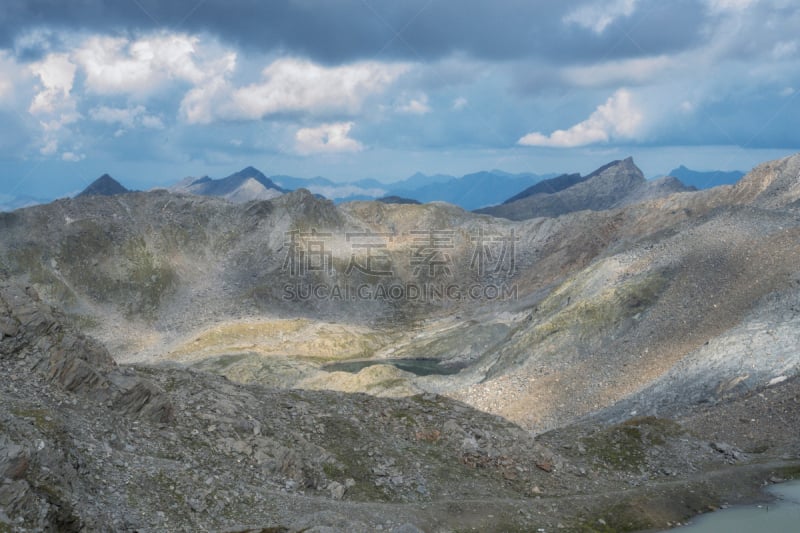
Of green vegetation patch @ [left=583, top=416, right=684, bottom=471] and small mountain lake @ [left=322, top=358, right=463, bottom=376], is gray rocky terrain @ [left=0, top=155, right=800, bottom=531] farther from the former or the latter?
small mountain lake @ [left=322, top=358, right=463, bottom=376]

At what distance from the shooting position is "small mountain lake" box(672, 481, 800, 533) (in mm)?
31000

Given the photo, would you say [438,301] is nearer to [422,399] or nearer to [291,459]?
[422,399]

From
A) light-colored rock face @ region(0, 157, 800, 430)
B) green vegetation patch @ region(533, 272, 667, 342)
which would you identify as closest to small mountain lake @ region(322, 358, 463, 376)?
light-colored rock face @ region(0, 157, 800, 430)

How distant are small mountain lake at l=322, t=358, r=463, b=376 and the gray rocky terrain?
1687 mm

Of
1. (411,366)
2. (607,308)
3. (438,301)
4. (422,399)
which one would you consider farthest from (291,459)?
(438,301)

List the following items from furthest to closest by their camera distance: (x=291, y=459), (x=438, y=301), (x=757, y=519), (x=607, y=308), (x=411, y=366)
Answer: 1. (x=438, y=301)
2. (x=411, y=366)
3. (x=607, y=308)
4. (x=757, y=519)
5. (x=291, y=459)

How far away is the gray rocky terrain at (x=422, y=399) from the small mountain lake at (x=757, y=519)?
3.90ft

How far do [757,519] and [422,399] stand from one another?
19206 mm

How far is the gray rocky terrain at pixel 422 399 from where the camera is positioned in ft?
79.0

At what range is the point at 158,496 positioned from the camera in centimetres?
2270

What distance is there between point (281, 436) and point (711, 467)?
2676 cm

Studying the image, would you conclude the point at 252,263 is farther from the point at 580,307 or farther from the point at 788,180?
the point at 788,180

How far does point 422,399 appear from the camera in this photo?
39844mm

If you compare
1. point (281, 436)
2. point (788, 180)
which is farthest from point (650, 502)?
point (788, 180)
